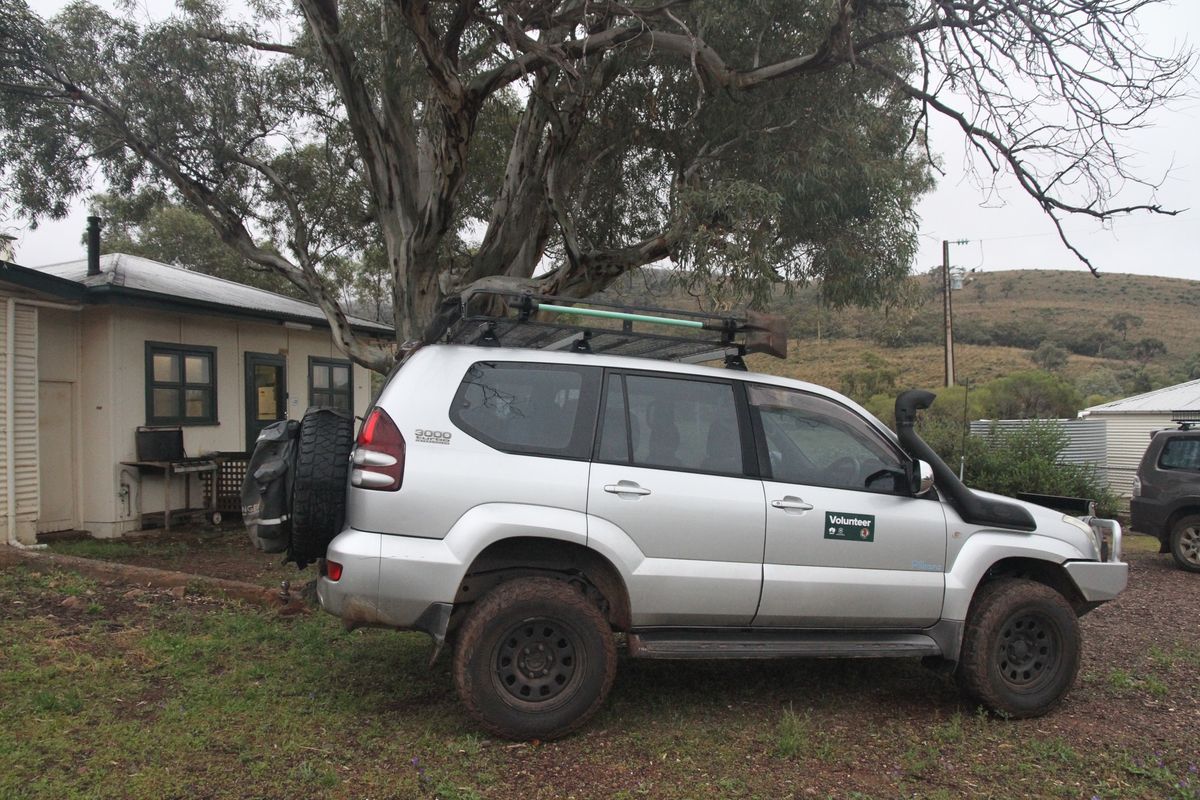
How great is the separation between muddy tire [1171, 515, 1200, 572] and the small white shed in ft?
24.7

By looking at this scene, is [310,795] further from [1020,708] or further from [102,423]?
[102,423]

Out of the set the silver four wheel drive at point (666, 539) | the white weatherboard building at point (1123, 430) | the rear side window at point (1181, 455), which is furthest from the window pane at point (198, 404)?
the white weatherboard building at point (1123, 430)

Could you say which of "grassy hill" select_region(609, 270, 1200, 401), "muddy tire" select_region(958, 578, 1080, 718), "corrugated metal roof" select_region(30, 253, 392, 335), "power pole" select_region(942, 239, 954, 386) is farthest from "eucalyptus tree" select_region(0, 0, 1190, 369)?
"grassy hill" select_region(609, 270, 1200, 401)

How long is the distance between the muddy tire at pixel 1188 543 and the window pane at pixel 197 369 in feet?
42.8

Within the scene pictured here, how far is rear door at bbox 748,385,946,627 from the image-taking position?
462 cm

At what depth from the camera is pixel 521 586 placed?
4.26m

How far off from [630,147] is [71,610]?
8897 mm

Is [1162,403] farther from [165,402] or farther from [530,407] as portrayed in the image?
[165,402]

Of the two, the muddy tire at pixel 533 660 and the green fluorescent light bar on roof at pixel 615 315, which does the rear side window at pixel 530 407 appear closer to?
the green fluorescent light bar on roof at pixel 615 315

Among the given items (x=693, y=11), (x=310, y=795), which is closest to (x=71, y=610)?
(x=310, y=795)

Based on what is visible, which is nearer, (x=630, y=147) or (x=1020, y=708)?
(x=1020, y=708)

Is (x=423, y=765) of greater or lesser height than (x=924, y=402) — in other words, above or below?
below

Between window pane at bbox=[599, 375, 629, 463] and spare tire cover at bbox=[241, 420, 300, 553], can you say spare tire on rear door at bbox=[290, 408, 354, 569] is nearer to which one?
spare tire cover at bbox=[241, 420, 300, 553]

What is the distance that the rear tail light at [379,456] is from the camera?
412 centimetres
